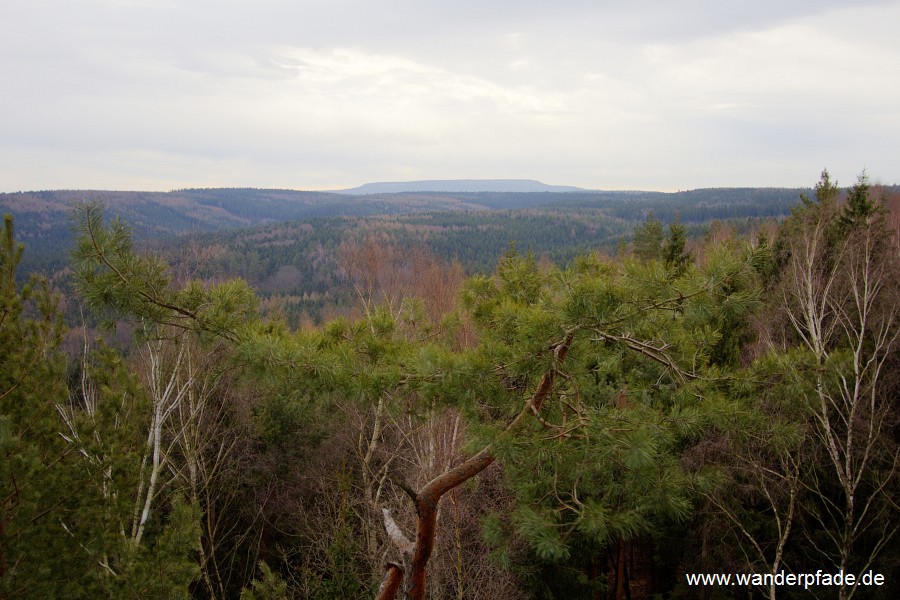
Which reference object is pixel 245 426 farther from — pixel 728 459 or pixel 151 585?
pixel 728 459

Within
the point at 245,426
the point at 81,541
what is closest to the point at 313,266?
the point at 245,426

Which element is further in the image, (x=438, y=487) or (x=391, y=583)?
(x=391, y=583)

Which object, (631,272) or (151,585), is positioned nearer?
(631,272)

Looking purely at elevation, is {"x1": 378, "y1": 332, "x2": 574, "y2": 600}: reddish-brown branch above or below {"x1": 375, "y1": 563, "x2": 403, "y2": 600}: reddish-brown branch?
above

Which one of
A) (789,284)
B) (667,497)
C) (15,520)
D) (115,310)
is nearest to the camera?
(115,310)

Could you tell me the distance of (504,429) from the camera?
402 centimetres

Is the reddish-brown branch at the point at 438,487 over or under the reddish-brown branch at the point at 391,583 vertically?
over

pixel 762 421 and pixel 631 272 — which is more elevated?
pixel 631 272

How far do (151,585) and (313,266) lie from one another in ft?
202

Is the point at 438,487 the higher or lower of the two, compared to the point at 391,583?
higher

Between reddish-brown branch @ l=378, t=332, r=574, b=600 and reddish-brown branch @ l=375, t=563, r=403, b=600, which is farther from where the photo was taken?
reddish-brown branch @ l=375, t=563, r=403, b=600

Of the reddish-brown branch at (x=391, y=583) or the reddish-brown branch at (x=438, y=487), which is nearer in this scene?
the reddish-brown branch at (x=438, y=487)

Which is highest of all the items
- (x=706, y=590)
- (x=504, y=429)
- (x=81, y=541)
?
(x=504, y=429)

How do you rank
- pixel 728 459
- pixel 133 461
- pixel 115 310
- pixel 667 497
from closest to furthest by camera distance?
1. pixel 115 310
2. pixel 667 497
3. pixel 133 461
4. pixel 728 459
